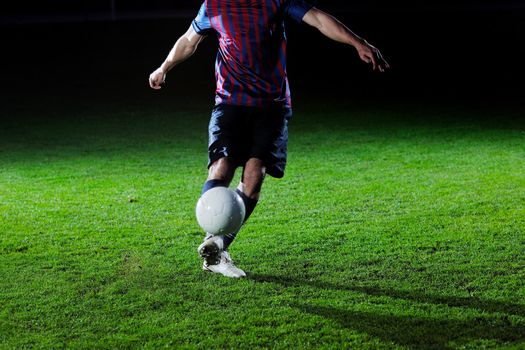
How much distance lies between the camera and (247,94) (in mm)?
5609

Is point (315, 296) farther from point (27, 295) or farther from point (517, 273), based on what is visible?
point (27, 295)

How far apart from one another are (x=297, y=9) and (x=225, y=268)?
5.32 ft


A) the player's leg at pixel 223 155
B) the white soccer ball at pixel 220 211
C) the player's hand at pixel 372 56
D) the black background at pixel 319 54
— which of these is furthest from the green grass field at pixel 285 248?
the black background at pixel 319 54

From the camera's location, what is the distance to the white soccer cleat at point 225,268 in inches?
214

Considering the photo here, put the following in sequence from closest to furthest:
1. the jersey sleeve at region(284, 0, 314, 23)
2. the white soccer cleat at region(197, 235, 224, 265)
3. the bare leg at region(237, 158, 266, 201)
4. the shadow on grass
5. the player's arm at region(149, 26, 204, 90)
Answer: the shadow on grass < the white soccer cleat at region(197, 235, 224, 265) < the jersey sleeve at region(284, 0, 314, 23) < the bare leg at region(237, 158, 266, 201) < the player's arm at region(149, 26, 204, 90)

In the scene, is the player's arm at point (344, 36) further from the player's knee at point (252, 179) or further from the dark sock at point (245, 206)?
the dark sock at point (245, 206)

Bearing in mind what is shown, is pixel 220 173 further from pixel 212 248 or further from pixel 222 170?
pixel 212 248

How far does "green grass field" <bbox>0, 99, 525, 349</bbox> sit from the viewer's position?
4574 millimetres

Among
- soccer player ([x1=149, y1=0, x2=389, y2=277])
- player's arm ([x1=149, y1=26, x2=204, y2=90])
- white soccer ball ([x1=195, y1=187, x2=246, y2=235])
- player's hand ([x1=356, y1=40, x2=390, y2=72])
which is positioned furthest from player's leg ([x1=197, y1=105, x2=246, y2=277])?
player's hand ([x1=356, y1=40, x2=390, y2=72])

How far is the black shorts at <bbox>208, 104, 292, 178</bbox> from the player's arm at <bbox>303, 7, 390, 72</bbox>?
0.64m

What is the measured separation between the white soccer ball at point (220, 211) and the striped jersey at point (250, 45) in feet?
2.39

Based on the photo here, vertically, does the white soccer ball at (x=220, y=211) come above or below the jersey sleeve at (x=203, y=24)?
below

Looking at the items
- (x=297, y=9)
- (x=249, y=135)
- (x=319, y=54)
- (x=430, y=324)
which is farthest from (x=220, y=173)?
(x=319, y=54)

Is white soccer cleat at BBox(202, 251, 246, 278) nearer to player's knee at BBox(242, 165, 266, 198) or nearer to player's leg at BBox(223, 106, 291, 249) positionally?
player's leg at BBox(223, 106, 291, 249)
